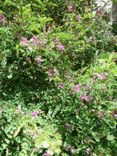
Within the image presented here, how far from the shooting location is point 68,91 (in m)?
3.22

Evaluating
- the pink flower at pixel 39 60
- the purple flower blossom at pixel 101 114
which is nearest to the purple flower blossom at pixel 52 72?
the pink flower at pixel 39 60

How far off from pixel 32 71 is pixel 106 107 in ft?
2.46

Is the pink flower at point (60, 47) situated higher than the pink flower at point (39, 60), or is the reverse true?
the pink flower at point (60, 47)

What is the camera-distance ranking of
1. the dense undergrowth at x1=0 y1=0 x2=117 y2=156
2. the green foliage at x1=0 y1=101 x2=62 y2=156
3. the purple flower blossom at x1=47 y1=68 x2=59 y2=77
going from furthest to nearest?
1. the purple flower blossom at x1=47 y1=68 x2=59 y2=77
2. the dense undergrowth at x1=0 y1=0 x2=117 y2=156
3. the green foliage at x1=0 y1=101 x2=62 y2=156

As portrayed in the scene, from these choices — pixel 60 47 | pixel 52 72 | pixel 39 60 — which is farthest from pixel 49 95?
pixel 60 47

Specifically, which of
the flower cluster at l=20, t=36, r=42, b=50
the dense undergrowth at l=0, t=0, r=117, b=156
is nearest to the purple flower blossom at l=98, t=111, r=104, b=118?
the dense undergrowth at l=0, t=0, r=117, b=156

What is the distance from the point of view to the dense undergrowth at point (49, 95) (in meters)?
3.00

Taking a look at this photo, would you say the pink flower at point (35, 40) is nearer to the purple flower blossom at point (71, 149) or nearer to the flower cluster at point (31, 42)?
the flower cluster at point (31, 42)

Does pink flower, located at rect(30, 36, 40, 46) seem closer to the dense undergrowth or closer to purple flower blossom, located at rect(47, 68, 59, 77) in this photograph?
the dense undergrowth

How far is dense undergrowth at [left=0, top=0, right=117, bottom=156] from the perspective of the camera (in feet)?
9.85

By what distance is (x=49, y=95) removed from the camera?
10.9ft

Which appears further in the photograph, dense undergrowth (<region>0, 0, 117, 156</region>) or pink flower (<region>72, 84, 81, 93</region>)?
pink flower (<region>72, 84, 81, 93</region>)

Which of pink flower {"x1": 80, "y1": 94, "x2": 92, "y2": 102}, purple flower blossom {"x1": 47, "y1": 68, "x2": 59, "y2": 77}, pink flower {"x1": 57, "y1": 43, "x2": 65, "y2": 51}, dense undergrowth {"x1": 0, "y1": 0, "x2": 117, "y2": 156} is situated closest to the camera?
dense undergrowth {"x1": 0, "y1": 0, "x2": 117, "y2": 156}

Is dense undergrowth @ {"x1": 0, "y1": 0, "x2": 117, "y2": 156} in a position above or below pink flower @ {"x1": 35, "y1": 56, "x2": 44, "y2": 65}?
below
